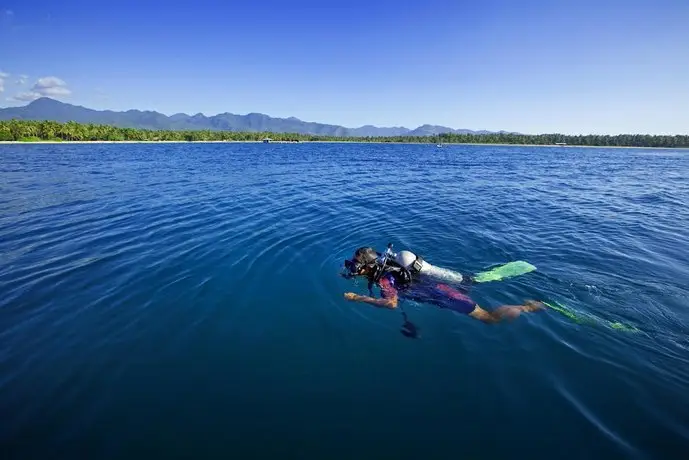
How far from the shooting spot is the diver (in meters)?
8.42

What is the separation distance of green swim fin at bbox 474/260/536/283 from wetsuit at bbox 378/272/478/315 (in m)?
1.59

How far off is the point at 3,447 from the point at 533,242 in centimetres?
1613

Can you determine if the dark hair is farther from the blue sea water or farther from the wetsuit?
the blue sea water

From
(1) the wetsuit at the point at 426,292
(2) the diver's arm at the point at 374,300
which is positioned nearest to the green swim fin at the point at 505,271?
(1) the wetsuit at the point at 426,292

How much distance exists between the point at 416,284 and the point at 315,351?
3.91 metres

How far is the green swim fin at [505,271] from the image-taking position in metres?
10.3

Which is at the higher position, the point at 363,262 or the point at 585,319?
the point at 363,262

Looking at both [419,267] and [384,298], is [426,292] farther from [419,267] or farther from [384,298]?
[384,298]

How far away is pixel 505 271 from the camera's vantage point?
10.7 m

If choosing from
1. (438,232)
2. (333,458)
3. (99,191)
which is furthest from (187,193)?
(333,458)

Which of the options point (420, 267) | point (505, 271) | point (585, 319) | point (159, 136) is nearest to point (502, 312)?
point (585, 319)

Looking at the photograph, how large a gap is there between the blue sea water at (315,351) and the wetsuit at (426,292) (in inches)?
17.2

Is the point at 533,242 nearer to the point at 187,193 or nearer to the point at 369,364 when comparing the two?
the point at 369,364

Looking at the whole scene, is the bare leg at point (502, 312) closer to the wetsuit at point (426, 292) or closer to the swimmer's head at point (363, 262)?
the wetsuit at point (426, 292)
